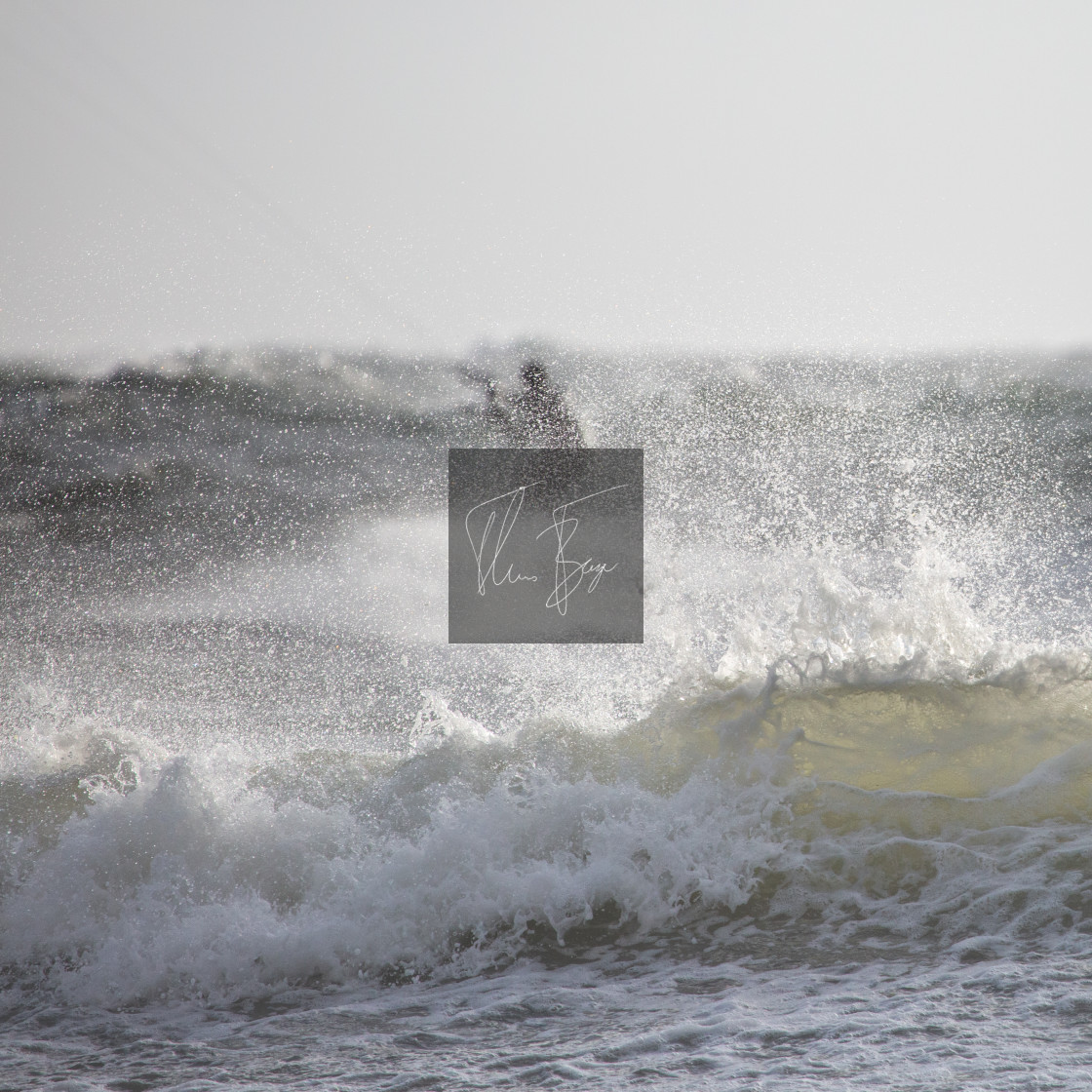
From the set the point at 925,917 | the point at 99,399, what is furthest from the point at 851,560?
the point at 99,399

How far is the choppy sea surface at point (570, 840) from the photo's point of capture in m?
2.41

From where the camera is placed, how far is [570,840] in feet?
11.7

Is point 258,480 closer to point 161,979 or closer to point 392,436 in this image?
point 392,436

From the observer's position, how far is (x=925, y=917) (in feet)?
9.84

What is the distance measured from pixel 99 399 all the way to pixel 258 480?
255 centimetres
